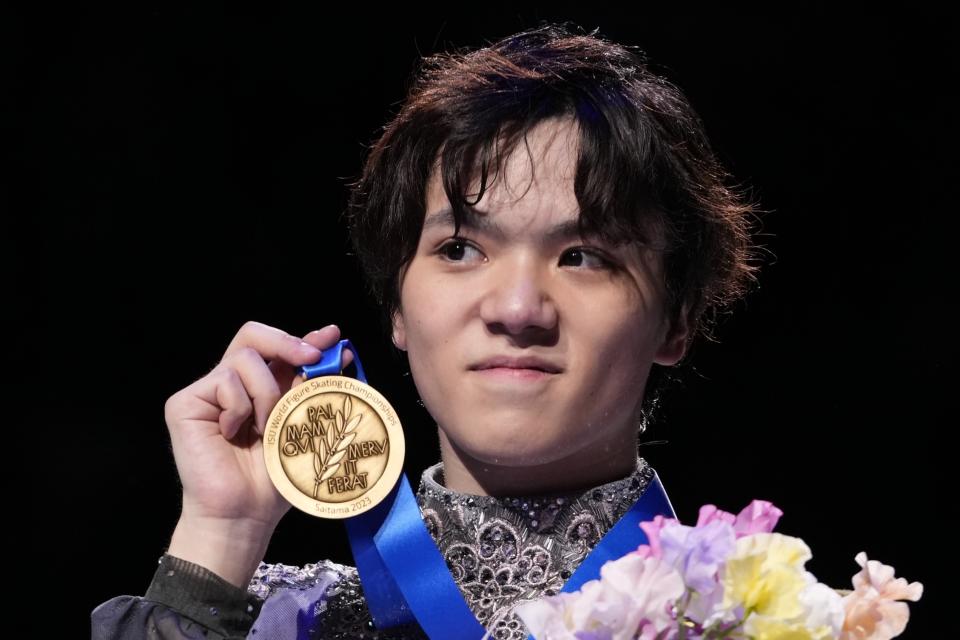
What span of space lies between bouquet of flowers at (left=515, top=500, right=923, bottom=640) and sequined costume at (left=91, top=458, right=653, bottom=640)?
0.57m

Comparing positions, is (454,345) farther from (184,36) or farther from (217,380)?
(184,36)

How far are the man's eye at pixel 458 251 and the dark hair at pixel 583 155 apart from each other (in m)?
0.05

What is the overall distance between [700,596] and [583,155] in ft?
2.66

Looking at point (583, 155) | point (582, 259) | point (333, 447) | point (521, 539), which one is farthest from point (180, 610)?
point (583, 155)

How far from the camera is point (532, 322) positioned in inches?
77.3

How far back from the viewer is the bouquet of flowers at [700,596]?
4.73 ft

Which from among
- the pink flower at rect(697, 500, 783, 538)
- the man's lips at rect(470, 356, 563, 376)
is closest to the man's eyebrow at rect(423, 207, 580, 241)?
the man's lips at rect(470, 356, 563, 376)

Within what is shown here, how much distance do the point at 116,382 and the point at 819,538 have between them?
5.16 feet

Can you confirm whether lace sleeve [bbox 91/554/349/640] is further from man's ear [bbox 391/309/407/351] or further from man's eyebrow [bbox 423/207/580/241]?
man's eyebrow [bbox 423/207/580/241]

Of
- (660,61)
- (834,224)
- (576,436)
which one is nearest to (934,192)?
(834,224)

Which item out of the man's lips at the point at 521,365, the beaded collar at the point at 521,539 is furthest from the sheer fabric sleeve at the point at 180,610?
the man's lips at the point at 521,365

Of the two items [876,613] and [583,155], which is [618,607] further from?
[583,155]

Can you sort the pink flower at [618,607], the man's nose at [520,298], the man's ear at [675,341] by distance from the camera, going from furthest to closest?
the man's ear at [675,341]
the man's nose at [520,298]
the pink flower at [618,607]

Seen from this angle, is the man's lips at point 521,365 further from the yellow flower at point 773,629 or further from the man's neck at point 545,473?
the yellow flower at point 773,629
